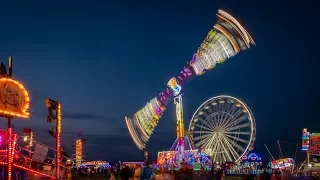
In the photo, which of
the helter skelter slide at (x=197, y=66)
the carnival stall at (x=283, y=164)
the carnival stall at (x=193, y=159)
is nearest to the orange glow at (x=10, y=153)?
the helter skelter slide at (x=197, y=66)

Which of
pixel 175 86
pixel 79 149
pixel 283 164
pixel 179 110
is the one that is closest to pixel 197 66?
pixel 175 86

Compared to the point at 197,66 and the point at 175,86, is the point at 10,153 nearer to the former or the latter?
the point at 197,66

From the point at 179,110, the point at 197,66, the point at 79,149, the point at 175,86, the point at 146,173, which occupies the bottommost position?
the point at 146,173

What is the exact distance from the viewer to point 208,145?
65.7 m

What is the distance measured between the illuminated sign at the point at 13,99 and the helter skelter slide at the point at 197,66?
114ft

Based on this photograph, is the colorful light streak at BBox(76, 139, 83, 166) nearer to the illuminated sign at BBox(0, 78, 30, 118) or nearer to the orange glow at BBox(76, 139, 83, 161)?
the orange glow at BBox(76, 139, 83, 161)

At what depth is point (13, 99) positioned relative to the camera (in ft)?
65.5

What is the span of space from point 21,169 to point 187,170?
800 cm

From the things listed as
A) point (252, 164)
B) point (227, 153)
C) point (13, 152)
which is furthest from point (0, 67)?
point (252, 164)

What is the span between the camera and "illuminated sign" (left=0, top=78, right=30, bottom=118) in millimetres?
19266

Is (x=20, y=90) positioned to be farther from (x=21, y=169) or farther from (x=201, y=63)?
(x=201, y=63)

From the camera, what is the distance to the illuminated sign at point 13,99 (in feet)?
63.2

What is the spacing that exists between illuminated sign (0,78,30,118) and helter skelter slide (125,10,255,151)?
34.9 metres

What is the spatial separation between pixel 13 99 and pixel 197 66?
42384 mm
